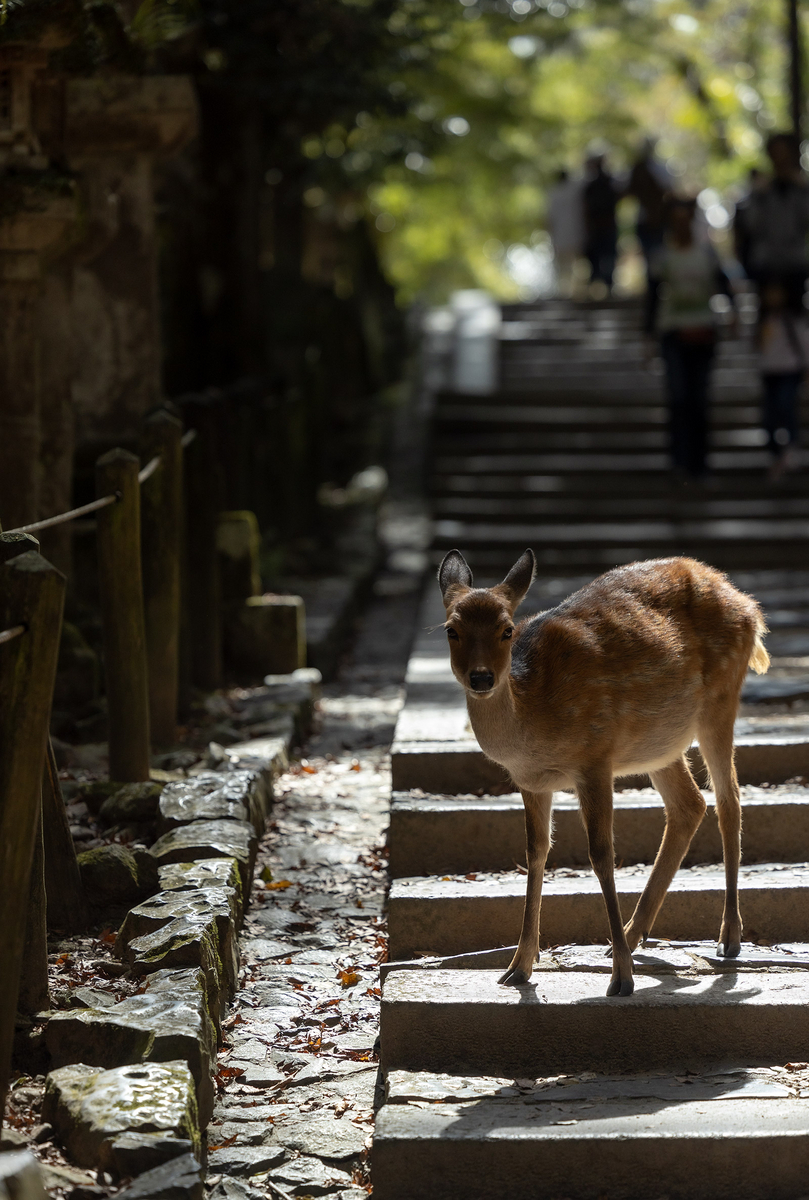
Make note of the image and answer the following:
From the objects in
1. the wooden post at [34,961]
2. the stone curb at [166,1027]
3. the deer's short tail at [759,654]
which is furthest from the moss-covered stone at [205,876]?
the deer's short tail at [759,654]

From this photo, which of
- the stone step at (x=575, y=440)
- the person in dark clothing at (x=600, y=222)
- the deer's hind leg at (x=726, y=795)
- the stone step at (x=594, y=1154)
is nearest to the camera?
the stone step at (x=594, y=1154)

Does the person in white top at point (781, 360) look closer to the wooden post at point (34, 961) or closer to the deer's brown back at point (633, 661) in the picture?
the deer's brown back at point (633, 661)

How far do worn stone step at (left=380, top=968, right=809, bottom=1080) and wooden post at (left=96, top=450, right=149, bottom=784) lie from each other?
1.88 meters

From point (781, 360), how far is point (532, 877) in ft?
26.8

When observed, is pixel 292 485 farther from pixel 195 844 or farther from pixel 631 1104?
pixel 631 1104

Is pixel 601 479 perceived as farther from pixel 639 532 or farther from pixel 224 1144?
pixel 224 1144

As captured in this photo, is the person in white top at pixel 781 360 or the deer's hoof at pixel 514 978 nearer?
the deer's hoof at pixel 514 978

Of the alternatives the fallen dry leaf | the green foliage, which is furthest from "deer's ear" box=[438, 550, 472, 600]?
the green foliage

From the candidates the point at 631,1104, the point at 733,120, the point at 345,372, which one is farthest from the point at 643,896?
the point at 733,120

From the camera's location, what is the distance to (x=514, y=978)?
4.38 m

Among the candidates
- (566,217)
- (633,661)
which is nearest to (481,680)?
(633,661)

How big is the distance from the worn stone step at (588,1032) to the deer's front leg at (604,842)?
0.12m

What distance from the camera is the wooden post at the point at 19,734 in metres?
3.38

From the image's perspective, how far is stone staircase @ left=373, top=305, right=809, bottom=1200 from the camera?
146 inches
